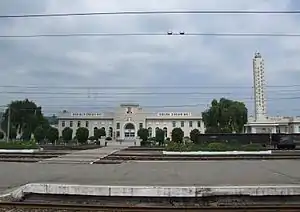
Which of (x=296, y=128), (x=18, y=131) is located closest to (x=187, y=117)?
(x=296, y=128)

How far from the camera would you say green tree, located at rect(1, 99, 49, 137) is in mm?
107250

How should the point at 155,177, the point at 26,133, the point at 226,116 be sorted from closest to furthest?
the point at 155,177 < the point at 226,116 < the point at 26,133

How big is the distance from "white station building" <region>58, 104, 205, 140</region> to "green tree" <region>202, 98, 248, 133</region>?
32.3 m

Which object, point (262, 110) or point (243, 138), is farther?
point (262, 110)

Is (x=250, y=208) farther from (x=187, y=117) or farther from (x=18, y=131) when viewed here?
(x=187, y=117)

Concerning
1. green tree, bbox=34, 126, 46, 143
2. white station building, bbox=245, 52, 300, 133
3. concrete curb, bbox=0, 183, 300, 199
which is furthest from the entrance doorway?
concrete curb, bbox=0, 183, 300, 199

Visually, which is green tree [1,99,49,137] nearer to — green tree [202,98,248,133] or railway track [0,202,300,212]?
green tree [202,98,248,133]

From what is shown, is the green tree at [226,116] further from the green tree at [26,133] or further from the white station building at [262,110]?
the green tree at [26,133]

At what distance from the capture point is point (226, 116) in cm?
8900

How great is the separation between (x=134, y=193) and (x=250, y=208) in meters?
3.53

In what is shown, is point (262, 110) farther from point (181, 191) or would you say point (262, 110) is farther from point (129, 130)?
point (181, 191)

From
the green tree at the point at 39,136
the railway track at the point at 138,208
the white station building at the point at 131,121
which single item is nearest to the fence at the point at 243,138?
the green tree at the point at 39,136

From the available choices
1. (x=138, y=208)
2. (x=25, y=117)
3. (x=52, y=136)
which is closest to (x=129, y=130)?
(x=25, y=117)

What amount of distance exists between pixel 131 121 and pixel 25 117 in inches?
1269
